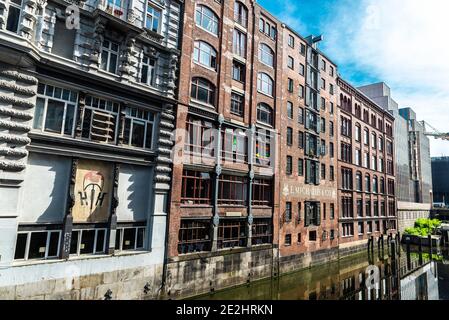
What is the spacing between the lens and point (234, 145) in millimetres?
24781

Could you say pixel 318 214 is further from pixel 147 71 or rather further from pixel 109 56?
pixel 109 56

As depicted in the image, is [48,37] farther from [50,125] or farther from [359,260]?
[359,260]

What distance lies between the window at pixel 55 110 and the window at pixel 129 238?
654 cm

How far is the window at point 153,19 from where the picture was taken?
19.9 meters

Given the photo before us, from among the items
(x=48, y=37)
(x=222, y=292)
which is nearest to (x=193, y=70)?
(x=48, y=37)

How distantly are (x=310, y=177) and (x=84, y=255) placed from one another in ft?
82.3

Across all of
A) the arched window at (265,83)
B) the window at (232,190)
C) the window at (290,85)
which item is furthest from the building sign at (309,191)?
the window at (290,85)

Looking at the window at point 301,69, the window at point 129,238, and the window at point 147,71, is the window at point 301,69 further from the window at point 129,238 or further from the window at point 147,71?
the window at point 129,238

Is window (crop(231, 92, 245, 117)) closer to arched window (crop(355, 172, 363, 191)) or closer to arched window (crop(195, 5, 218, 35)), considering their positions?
arched window (crop(195, 5, 218, 35))

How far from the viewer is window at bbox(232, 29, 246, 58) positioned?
85.8ft

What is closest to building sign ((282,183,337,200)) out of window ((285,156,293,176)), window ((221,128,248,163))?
window ((285,156,293,176))

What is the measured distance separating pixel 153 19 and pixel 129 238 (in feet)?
48.9

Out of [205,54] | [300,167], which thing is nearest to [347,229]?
[300,167]

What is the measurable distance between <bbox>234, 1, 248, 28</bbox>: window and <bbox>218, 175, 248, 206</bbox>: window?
14.5m
